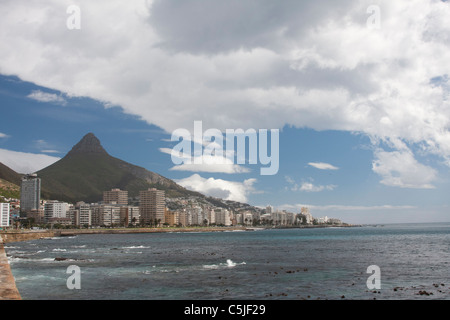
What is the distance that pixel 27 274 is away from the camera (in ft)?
129

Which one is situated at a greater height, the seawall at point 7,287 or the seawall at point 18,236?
the seawall at point 7,287

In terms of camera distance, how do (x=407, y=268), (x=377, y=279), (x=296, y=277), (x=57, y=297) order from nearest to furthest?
(x=57, y=297) < (x=377, y=279) < (x=296, y=277) < (x=407, y=268)

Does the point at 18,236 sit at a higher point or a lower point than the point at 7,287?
lower

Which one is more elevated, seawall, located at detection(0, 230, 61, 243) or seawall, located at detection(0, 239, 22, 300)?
seawall, located at detection(0, 239, 22, 300)

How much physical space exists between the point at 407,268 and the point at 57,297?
38.1 m

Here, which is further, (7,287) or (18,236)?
(18,236)

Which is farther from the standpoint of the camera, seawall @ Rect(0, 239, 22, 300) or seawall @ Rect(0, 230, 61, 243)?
seawall @ Rect(0, 230, 61, 243)

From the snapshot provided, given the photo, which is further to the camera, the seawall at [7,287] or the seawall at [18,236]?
the seawall at [18,236]
